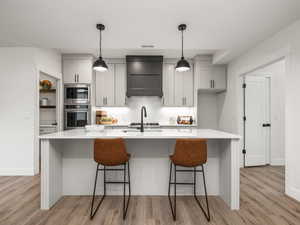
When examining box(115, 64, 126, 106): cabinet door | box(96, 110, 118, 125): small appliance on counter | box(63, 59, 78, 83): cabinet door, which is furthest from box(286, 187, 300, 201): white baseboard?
box(63, 59, 78, 83): cabinet door

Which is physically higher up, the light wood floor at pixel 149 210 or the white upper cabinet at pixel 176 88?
the white upper cabinet at pixel 176 88

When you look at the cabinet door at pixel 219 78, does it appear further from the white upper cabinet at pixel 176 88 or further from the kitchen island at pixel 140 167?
the kitchen island at pixel 140 167

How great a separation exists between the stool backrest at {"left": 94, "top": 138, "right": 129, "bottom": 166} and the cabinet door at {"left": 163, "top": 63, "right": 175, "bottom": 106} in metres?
2.74

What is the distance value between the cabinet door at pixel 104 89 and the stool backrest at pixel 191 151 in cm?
294

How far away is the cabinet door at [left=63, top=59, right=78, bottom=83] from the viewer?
4254 millimetres

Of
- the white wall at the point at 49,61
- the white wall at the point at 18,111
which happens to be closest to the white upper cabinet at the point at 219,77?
the white wall at the point at 49,61

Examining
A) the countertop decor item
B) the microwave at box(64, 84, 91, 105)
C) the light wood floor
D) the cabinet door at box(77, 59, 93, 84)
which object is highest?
the cabinet door at box(77, 59, 93, 84)

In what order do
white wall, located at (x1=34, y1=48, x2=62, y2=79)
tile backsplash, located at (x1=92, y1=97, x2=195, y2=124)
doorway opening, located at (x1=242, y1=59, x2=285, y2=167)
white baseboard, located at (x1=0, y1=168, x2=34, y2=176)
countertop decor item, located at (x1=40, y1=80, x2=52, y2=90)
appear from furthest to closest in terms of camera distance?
tile backsplash, located at (x1=92, y1=97, x2=195, y2=124) < countertop decor item, located at (x1=40, y1=80, x2=52, y2=90) < doorway opening, located at (x1=242, y1=59, x2=285, y2=167) < white wall, located at (x1=34, y1=48, x2=62, y2=79) < white baseboard, located at (x1=0, y1=168, x2=34, y2=176)

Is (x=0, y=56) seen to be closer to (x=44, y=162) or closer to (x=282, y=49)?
(x=44, y=162)

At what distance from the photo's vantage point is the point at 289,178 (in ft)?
8.26

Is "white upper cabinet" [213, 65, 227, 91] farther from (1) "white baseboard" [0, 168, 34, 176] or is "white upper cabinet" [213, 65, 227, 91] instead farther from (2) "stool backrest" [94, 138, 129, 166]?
(1) "white baseboard" [0, 168, 34, 176]

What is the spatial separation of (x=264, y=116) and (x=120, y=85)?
3.62 meters

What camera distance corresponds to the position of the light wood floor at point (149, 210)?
193 cm

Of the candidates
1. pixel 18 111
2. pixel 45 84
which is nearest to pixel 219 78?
pixel 45 84
